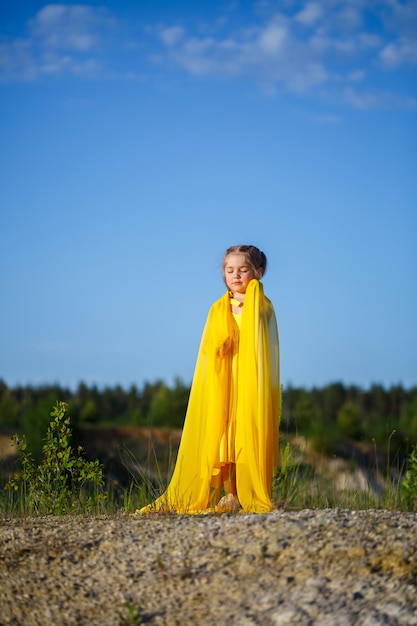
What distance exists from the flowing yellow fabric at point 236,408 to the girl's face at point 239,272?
13 cm

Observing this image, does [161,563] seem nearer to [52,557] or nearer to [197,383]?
[52,557]

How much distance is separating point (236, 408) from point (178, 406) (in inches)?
448

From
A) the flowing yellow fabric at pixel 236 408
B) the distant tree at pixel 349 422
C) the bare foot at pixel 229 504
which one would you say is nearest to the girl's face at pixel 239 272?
the flowing yellow fabric at pixel 236 408

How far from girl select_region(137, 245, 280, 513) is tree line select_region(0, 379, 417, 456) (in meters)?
9.40

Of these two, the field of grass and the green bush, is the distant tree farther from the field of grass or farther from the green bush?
the green bush

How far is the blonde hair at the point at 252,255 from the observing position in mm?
6703

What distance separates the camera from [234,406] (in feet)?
21.7

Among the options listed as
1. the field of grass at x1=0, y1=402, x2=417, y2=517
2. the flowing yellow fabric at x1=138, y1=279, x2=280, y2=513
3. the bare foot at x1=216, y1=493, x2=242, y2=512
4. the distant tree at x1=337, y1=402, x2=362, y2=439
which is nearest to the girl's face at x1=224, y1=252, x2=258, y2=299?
the flowing yellow fabric at x1=138, y1=279, x2=280, y2=513

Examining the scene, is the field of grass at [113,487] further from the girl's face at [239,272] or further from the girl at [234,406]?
the girl's face at [239,272]

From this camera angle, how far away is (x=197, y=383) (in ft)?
22.2

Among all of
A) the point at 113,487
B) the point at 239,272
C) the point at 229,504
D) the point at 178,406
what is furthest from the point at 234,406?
the point at 178,406

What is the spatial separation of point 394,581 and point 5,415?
14466 mm

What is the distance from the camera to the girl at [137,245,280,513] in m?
6.41

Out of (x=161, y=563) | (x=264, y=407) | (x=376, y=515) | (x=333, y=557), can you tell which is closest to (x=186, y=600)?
(x=161, y=563)
